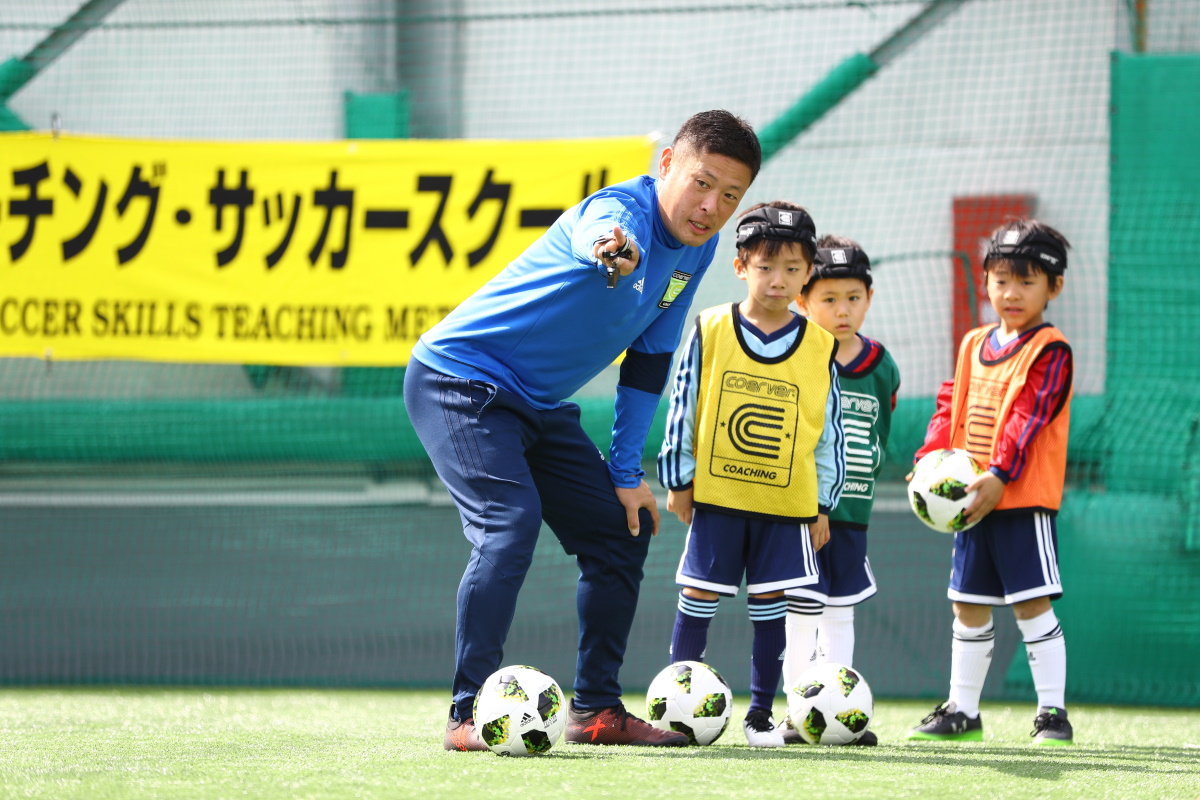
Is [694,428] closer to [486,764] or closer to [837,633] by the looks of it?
[837,633]

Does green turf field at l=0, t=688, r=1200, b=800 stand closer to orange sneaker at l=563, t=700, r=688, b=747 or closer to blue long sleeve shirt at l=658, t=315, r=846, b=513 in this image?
orange sneaker at l=563, t=700, r=688, b=747

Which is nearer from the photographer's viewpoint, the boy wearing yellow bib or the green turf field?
the green turf field

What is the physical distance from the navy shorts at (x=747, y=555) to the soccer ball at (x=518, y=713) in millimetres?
782

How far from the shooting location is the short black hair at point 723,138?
280 centimetres

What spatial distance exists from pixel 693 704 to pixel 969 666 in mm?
1044

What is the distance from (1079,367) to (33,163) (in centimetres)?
460

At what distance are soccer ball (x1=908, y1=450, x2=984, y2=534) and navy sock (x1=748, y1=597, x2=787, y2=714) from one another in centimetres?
51

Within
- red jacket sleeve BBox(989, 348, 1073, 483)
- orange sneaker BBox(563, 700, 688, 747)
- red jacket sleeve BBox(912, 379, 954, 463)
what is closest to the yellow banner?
red jacket sleeve BBox(912, 379, 954, 463)

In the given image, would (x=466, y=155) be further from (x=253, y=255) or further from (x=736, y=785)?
(x=736, y=785)

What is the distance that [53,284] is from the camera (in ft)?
17.6

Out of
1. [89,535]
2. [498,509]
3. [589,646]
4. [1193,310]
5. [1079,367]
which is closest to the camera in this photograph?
[498,509]

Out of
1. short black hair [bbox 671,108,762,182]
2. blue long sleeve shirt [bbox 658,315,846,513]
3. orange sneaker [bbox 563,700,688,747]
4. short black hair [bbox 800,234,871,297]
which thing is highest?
short black hair [bbox 671,108,762,182]

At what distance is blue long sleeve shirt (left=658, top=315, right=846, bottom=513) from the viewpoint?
133 inches

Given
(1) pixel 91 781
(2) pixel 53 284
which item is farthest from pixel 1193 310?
(2) pixel 53 284
